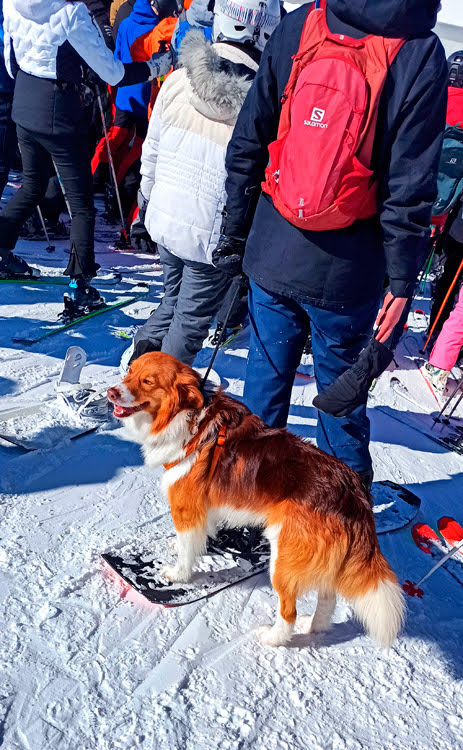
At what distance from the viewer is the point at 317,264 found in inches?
89.8

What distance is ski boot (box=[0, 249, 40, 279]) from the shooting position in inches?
217

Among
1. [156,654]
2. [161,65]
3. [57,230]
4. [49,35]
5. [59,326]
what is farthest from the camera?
[57,230]

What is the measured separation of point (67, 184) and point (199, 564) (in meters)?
3.43

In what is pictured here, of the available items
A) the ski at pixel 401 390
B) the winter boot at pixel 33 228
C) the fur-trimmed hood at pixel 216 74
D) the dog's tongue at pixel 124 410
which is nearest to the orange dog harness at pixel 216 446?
the dog's tongue at pixel 124 410

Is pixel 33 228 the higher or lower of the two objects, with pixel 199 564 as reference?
lower

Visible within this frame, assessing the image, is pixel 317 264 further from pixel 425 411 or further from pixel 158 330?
pixel 425 411

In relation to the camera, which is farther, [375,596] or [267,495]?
[267,495]

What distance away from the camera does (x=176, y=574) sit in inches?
95.8

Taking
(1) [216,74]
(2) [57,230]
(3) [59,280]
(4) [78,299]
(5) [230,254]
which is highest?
(1) [216,74]

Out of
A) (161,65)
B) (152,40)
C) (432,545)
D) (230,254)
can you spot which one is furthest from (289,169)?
(152,40)

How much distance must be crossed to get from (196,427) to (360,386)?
2.25 feet

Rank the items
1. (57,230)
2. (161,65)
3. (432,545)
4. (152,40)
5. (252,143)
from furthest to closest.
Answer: (57,230)
(152,40)
(161,65)
(432,545)
(252,143)

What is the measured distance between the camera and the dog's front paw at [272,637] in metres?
2.20

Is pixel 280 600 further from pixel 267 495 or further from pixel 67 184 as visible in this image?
pixel 67 184
